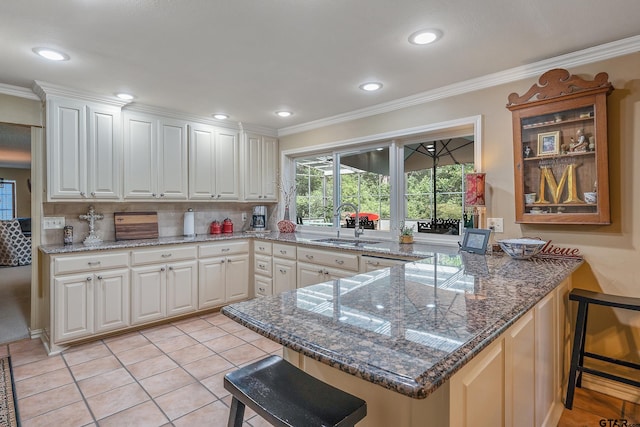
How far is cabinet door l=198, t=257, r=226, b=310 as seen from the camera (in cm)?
373

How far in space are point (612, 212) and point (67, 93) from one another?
4289 mm

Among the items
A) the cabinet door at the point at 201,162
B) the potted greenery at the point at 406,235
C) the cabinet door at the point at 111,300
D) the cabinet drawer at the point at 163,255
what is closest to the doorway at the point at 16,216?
the cabinet door at the point at 111,300

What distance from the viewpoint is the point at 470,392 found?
992 mm

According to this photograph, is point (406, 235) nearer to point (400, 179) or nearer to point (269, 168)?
point (400, 179)

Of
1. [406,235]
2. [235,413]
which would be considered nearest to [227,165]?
[406,235]

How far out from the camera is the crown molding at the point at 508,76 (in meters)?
2.16

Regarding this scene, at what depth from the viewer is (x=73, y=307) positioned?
2918 millimetres

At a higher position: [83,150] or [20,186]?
[20,186]

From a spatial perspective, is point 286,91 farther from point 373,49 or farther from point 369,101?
point 373,49

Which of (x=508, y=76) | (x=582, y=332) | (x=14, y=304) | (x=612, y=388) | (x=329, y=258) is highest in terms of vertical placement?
(x=508, y=76)

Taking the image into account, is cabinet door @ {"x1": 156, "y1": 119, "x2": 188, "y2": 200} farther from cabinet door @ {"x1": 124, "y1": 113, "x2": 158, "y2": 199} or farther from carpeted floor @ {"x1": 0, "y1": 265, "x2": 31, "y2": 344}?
carpeted floor @ {"x1": 0, "y1": 265, "x2": 31, "y2": 344}

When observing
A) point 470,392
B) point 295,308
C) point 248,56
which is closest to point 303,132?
point 248,56

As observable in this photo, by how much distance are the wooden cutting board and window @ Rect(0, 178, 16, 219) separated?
7820 mm

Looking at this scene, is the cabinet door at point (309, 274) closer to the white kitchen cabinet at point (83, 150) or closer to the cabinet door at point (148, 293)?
the cabinet door at point (148, 293)
